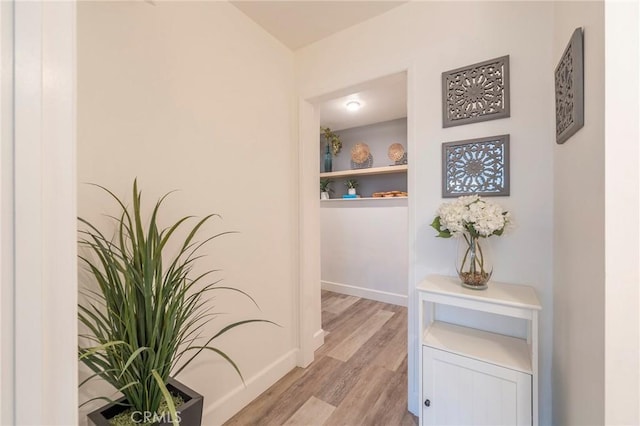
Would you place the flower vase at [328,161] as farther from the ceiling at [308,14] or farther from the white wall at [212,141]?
the ceiling at [308,14]

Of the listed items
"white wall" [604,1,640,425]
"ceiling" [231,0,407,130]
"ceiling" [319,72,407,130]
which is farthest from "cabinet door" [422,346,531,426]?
"ceiling" [319,72,407,130]

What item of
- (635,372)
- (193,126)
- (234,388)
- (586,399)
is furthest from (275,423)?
(193,126)

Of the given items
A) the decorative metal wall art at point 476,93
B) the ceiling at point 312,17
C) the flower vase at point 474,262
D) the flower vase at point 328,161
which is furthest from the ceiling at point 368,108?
the flower vase at point 474,262

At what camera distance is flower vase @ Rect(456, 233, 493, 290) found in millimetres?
1325

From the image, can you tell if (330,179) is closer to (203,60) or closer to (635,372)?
(203,60)

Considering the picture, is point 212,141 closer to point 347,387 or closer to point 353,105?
point 347,387

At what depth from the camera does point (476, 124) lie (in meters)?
1.46

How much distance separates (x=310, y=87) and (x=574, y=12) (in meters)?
1.47

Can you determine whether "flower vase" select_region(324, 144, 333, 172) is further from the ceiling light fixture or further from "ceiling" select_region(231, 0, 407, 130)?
"ceiling" select_region(231, 0, 407, 130)

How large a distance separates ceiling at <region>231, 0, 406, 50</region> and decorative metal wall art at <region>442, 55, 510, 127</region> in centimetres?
65

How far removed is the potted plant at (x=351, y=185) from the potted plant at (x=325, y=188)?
321 millimetres

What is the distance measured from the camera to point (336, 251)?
3.88 meters

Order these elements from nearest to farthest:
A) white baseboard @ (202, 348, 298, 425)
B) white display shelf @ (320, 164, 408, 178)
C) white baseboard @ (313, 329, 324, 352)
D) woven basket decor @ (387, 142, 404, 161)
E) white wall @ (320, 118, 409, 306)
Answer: white baseboard @ (202, 348, 298, 425), white baseboard @ (313, 329, 324, 352), white display shelf @ (320, 164, 408, 178), white wall @ (320, 118, 409, 306), woven basket decor @ (387, 142, 404, 161)

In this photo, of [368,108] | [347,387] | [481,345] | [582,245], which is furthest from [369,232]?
[582,245]
